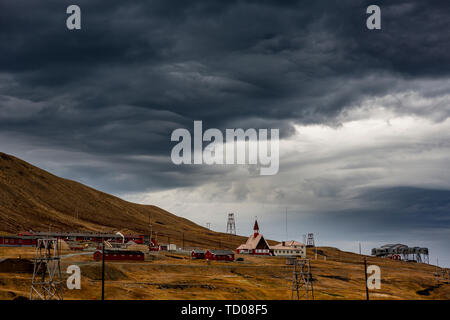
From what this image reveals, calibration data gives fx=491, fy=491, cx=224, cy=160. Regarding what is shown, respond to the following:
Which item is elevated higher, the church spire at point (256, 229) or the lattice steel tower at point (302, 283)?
the church spire at point (256, 229)

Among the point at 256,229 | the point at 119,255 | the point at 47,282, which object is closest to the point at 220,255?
the point at 119,255

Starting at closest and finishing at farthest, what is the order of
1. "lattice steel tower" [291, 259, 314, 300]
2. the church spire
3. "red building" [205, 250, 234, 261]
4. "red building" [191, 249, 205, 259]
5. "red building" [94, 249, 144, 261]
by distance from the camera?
"lattice steel tower" [291, 259, 314, 300] → "red building" [94, 249, 144, 261] → "red building" [205, 250, 234, 261] → "red building" [191, 249, 205, 259] → the church spire

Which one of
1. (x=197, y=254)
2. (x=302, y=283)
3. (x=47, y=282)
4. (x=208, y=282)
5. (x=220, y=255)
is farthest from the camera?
(x=197, y=254)

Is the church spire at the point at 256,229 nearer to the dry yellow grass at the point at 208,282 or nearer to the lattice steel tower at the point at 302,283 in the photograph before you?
the dry yellow grass at the point at 208,282

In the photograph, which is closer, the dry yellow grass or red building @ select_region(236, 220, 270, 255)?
the dry yellow grass

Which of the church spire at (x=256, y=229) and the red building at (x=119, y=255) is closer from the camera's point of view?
the red building at (x=119, y=255)

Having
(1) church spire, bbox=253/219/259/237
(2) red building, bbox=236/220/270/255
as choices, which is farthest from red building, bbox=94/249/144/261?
(1) church spire, bbox=253/219/259/237

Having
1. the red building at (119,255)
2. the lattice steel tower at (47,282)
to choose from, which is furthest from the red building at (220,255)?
the lattice steel tower at (47,282)

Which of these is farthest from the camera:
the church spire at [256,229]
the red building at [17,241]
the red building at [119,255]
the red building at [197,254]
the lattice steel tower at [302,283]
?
the church spire at [256,229]

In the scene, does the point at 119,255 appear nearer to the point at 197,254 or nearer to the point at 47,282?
the point at 197,254

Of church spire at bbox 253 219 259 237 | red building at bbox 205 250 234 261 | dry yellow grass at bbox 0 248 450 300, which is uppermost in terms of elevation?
church spire at bbox 253 219 259 237

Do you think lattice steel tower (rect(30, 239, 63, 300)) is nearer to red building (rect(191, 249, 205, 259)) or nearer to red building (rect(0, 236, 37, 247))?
red building (rect(191, 249, 205, 259))

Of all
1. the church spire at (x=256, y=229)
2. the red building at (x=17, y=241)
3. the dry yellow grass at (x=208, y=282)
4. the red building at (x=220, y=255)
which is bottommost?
the dry yellow grass at (x=208, y=282)

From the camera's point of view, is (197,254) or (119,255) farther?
(197,254)
